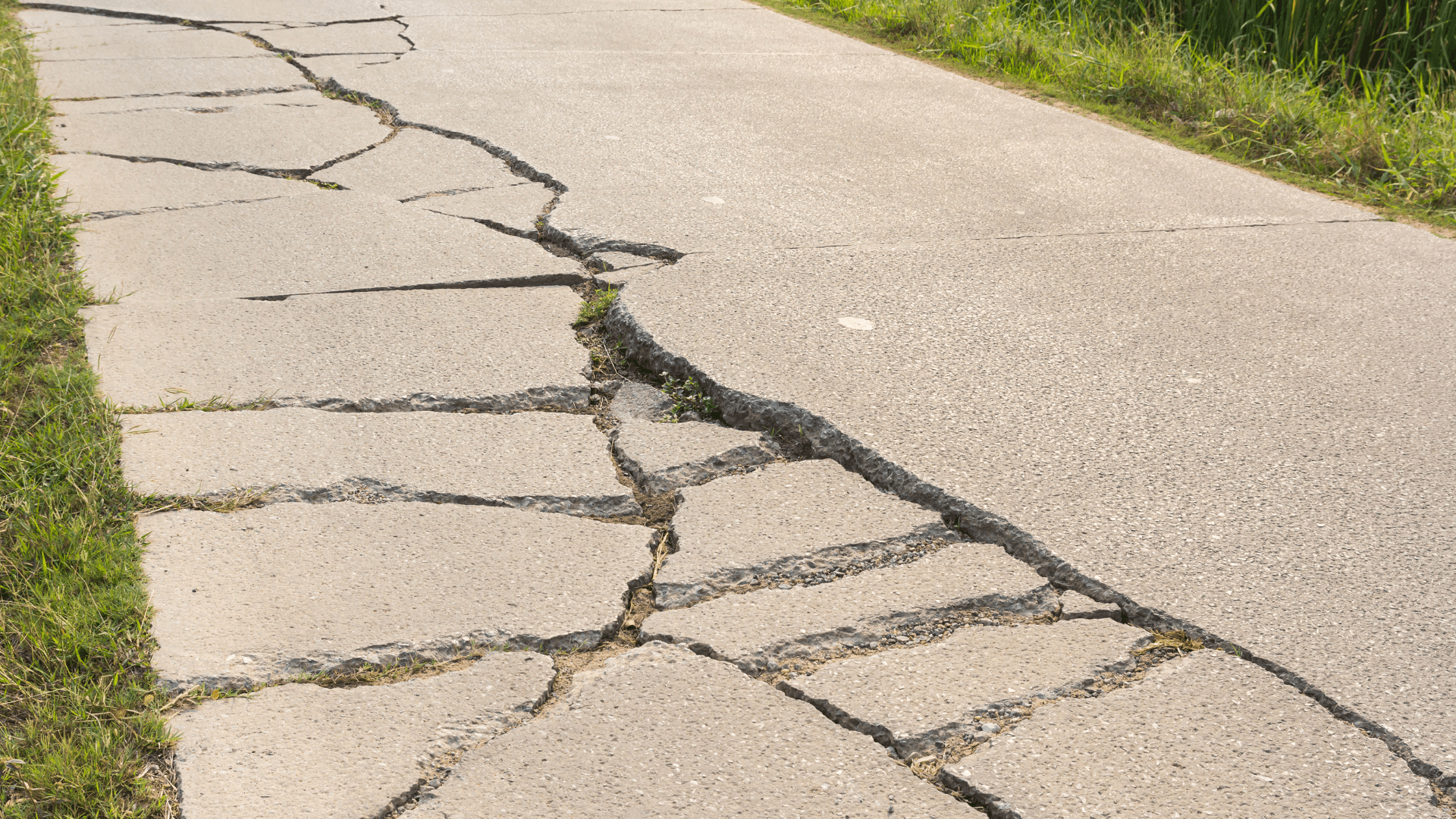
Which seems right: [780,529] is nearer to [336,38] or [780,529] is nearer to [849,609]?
[849,609]

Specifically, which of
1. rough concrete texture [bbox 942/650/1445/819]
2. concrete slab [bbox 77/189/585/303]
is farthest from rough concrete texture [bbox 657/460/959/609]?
concrete slab [bbox 77/189/585/303]

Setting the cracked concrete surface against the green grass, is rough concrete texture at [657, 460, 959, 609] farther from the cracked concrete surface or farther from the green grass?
the green grass

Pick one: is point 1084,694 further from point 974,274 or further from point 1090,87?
point 1090,87

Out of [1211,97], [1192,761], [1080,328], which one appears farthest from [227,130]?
[1192,761]

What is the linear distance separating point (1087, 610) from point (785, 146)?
2867 millimetres

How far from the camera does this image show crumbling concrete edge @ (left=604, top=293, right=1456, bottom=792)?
1696mm

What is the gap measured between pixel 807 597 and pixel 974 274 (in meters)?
1.60

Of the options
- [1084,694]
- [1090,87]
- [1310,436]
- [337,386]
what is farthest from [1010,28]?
[1084,694]

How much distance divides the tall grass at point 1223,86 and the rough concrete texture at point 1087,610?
8.93 ft

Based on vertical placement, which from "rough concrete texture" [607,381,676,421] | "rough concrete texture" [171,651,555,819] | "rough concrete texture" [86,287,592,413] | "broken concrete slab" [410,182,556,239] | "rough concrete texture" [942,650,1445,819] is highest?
"broken concrete slab" [410,182,556,239]

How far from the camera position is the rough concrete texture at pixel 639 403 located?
254 cm

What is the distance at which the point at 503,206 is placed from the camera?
12.1 ft

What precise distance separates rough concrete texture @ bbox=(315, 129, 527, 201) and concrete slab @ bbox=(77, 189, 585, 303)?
228 millimetres

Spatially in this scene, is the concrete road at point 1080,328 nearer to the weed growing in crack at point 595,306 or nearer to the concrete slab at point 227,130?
the weed growing in crack at point 595,306
